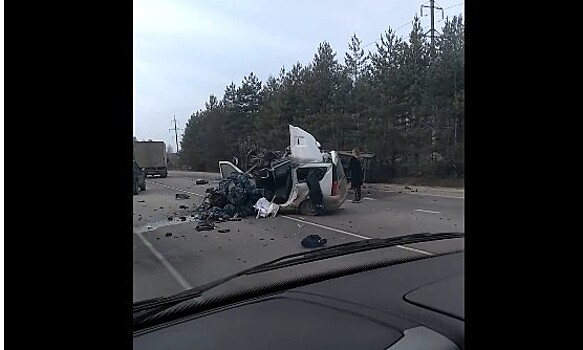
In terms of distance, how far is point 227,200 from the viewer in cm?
223

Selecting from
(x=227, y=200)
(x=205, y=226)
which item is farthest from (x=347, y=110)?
(x=205, y=226)

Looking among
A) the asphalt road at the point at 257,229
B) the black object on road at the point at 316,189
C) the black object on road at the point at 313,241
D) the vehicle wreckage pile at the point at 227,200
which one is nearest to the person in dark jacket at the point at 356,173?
the asphalt road at the point at 257,229

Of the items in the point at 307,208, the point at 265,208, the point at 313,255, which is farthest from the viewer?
the point at 307,208

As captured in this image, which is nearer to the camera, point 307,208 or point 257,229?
point 257,229

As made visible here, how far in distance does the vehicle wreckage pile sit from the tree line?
10 cm

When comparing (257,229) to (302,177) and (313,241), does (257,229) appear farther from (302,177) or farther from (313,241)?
(302,177)

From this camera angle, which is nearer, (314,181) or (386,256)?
(386,256)

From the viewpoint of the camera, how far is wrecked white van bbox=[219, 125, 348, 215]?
7.60 ft

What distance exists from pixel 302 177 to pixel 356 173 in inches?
10.1

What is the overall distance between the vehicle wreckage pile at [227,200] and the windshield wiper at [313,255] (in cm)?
40
